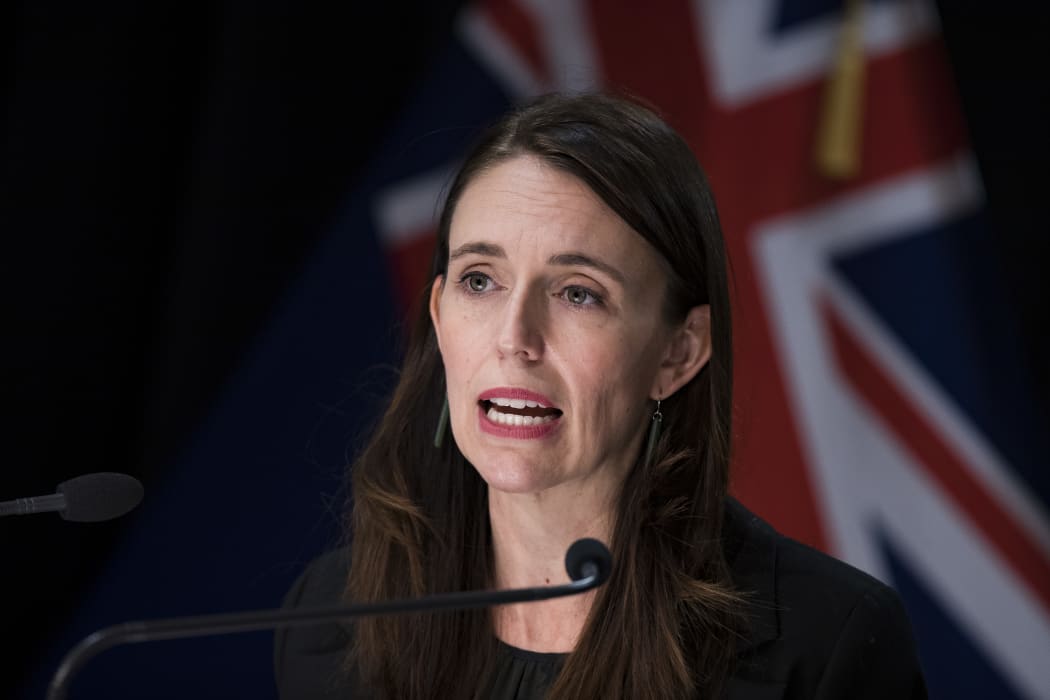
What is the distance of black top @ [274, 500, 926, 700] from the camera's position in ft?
5.52

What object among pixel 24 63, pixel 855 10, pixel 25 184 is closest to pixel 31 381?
pixel 25 184

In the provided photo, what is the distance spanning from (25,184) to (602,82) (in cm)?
117

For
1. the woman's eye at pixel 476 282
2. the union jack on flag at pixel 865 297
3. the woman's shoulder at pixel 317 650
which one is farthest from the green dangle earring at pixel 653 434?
the union jack on flag at pixel 865 297

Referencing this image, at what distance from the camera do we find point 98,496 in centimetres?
135

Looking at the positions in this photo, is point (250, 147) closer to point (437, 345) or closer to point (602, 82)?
point (602, 82)

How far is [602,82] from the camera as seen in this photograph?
2.76m

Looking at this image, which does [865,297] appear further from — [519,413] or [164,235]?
[164,235]

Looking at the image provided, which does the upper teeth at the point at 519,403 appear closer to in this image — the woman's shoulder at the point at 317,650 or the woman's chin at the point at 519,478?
the woman's chin at the point at 519,478

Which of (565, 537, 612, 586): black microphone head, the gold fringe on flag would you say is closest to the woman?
(565, 537, 612, 586): black microphone head

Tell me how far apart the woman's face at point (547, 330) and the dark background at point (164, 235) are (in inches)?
43.8

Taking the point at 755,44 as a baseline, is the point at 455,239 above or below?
below

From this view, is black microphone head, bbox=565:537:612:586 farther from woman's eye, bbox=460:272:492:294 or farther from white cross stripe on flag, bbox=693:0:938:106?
white cross stripe on flag, bbox=693:0:938:106

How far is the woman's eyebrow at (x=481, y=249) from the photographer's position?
5.59 ft

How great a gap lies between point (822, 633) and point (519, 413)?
1.49 feet
